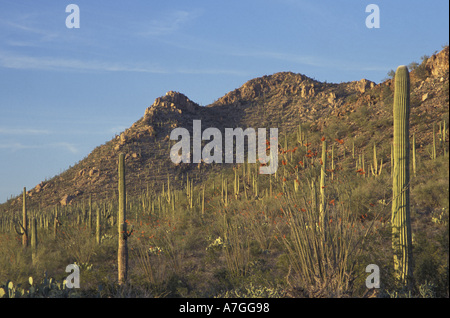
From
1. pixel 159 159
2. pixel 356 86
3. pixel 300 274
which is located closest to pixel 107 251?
pixel 300 274

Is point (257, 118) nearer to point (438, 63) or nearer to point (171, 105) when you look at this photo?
point (171, 105)

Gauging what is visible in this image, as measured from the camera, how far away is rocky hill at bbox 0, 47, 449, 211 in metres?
23.8

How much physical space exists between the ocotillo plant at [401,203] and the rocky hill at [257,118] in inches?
511

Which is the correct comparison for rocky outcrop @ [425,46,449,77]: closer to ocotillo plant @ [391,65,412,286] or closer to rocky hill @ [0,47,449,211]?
rocky hill @ [0,47,449,211]

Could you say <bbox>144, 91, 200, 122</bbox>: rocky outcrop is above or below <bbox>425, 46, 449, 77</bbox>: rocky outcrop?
above

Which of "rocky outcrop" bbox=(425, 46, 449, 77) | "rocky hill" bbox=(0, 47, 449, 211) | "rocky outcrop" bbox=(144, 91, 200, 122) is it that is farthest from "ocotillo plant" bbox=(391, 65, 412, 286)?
"rocky outcrop" bbox=(144, 91, 200, 122)

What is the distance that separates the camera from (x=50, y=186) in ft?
130

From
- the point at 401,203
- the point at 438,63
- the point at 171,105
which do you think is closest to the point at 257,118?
the point at 171,105

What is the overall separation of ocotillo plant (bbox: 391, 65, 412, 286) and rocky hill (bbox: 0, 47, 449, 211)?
13.0m

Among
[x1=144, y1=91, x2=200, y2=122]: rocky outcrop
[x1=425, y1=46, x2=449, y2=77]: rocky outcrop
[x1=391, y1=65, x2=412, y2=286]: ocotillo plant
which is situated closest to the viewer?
[x1=391, y1=65, x2=412, y2=286]: ocotillo plant

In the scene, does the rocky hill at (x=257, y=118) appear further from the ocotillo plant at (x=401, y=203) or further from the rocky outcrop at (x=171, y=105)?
the ocotillo plant at (x=401, y=203)

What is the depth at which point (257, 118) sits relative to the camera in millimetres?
49969

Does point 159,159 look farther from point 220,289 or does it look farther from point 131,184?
point 220,289
